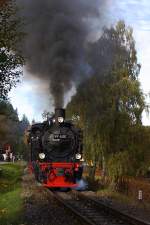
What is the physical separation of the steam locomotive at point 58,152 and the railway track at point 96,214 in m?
1.28

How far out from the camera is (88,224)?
1249 centimetres

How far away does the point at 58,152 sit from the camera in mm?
21062

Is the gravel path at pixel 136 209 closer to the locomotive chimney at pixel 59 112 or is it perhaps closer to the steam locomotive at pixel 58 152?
the steam locomotive at pixel 58 152

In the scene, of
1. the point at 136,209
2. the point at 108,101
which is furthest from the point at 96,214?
the point at 108,101

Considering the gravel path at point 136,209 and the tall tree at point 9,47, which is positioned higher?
the tall tree at point 9,47

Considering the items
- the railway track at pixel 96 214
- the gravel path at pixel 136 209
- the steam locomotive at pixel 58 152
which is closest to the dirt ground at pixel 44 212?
the railway track at pixel 96 214

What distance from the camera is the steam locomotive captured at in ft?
68.0

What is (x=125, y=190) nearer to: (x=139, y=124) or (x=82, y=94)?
(x=139, y=124)

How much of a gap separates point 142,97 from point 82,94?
3.40 m

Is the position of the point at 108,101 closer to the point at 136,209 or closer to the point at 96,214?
the point at 136,209

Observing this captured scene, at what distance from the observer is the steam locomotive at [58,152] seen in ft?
68.0

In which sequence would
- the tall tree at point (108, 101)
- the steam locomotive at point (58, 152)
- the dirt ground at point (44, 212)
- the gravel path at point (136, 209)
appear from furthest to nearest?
the tall tree at point (108, 101) → the steam locomotive at point (58, 152) → the gravel path at point (136, 209) → the dirt ground at point (44, 212)

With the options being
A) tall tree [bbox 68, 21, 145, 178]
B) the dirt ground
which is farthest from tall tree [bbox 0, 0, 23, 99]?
tall tree [bbox 68, 21, 145, 178]

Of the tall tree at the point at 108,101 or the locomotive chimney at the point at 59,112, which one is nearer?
the locomotive chimney at the point at 59,112
